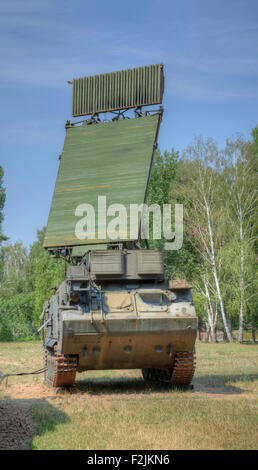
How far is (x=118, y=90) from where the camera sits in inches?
538

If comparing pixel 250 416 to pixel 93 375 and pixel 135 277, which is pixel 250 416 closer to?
pixel 135 277

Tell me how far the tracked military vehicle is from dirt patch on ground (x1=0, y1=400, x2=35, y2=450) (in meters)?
1.76

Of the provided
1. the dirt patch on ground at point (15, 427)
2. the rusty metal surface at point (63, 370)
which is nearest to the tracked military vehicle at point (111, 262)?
the rusty metal surface at point (63, 370)

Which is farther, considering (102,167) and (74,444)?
(102,167)

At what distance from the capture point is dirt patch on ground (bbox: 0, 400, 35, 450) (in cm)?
589

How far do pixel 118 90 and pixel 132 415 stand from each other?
8654 mm

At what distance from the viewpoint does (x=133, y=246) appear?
12.1 meters

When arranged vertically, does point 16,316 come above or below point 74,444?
below

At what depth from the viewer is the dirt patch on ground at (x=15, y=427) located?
5887mm

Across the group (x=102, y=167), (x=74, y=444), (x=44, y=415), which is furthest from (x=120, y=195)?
(x=74, y=444)

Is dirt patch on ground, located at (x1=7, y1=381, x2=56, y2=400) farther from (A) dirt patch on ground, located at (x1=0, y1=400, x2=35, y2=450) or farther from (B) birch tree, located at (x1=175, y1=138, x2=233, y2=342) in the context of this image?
(B) birch tree, located at (x1=175, y1=138, x2=233, y2=342)

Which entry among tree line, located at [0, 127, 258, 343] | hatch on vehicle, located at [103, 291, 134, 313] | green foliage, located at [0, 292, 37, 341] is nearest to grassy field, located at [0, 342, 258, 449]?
hatch on vehicle, located at [103, 291, 134, 313]

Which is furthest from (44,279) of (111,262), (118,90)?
(111,262)
